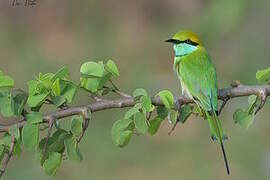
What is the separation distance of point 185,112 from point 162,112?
6 centimetres

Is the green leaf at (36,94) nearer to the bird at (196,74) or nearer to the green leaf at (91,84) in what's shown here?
the green leaf at (91,84)

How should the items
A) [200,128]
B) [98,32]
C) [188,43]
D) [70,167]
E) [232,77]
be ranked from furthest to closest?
[98,32]
[232,77]
[200,128]
[70,167]
[188,43]

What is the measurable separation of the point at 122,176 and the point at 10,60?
129 centimetres

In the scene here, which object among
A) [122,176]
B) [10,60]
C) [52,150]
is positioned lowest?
[122,176]

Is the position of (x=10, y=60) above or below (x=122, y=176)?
above

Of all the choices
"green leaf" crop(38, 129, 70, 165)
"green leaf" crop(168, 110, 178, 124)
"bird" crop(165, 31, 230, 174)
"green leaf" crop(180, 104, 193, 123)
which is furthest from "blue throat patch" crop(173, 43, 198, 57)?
"green leaf" crop(38, 129, 70, 165)

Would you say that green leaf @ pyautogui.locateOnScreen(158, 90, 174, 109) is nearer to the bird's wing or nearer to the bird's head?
the bird's wing

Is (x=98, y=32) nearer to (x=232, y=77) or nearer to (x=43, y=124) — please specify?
(x=232, y=77)

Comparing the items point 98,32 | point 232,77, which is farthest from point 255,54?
point 98,32

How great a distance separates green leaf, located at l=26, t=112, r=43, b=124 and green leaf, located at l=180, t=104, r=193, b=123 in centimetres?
31

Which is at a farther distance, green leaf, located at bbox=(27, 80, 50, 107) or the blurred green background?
the blurred green background

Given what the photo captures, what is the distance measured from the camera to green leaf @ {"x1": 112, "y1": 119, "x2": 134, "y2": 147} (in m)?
1.68

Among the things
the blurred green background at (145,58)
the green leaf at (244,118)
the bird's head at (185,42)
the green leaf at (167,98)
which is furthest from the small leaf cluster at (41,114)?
the blurred green background at (145,58)

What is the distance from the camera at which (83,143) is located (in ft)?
13.2
